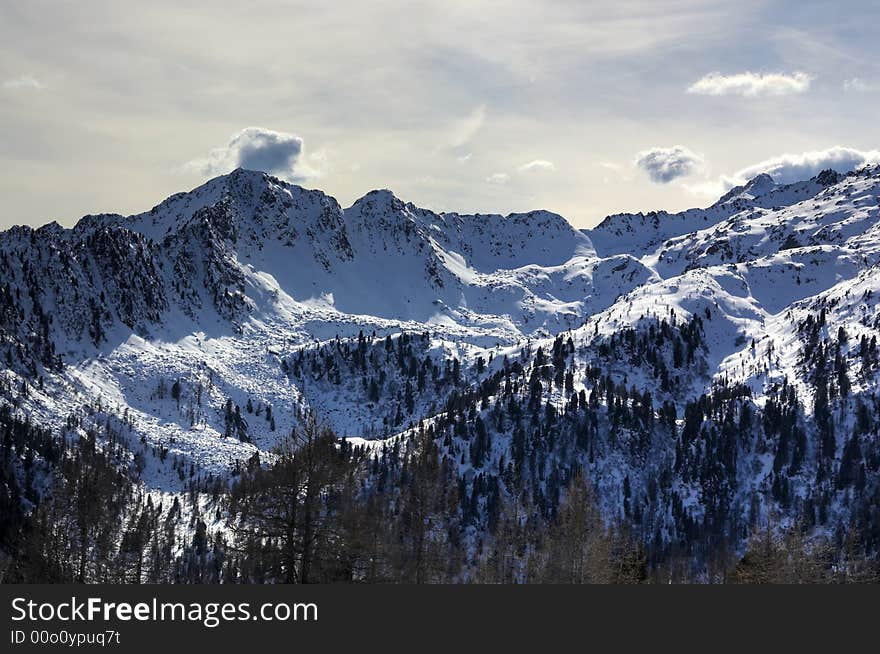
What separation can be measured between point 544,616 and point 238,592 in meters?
15.1

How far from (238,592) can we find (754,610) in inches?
1034

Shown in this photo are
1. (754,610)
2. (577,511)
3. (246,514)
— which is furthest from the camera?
(577,511)

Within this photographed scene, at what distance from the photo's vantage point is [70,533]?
6531 centimetres

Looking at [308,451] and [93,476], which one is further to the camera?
[93,476]

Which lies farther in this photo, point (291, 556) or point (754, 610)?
point (291, 556)

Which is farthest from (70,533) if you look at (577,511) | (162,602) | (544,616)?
(577,511)

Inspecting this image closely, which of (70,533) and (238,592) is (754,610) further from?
(70,533)

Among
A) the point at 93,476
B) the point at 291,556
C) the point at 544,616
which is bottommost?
the point at 544,616

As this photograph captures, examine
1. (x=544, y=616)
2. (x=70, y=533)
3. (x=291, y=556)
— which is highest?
(x=70, y=533)

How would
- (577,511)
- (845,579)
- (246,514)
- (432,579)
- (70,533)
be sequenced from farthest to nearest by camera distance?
(845,579) < (577,511) < (432,579) < (70,533) < (246,514)

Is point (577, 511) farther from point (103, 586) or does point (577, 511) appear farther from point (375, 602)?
point (103, 586)

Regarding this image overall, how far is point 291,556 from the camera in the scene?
49.4 metres

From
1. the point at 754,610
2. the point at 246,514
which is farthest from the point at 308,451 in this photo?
the point at 754,610

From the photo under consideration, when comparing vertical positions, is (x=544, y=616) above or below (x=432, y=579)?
below
